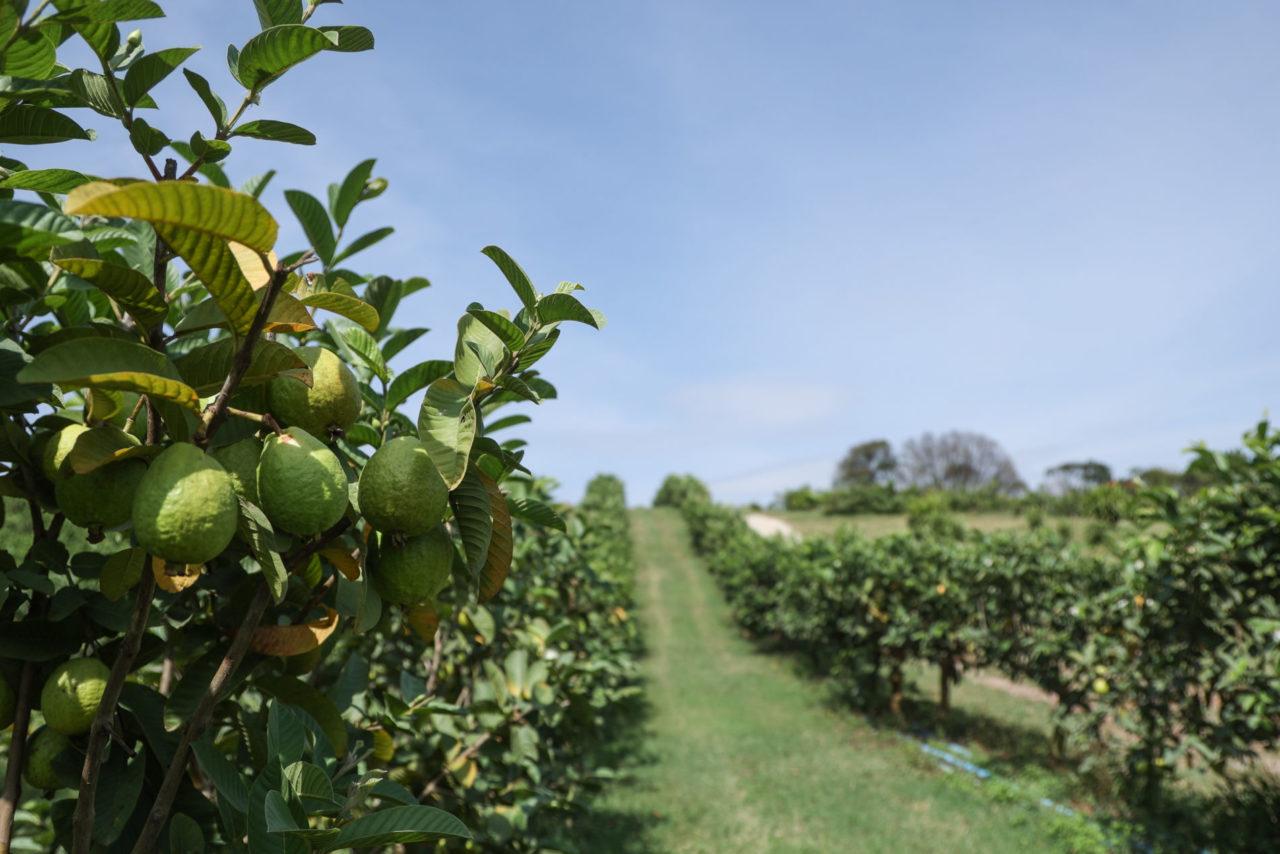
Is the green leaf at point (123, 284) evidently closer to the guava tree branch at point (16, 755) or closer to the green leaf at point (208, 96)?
the green leaf at point (208, 96)

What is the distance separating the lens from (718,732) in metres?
8.21

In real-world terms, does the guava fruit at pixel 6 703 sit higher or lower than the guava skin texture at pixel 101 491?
lower

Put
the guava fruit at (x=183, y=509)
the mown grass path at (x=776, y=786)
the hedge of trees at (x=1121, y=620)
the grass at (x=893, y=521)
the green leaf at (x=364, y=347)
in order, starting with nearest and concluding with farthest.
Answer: the guava fruit at (x=183, y=509) < the green leaf at (x=364, y=347) < the hedge of trees at (x=1121, y=620) < the mown grass path at (x=776, y=786) < the grass at (x=893, y=521)

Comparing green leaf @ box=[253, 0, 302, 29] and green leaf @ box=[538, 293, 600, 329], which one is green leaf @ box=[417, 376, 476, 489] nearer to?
green leaf @ box=[538, 293, 600, 329]

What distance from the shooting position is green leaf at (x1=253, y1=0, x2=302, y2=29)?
986 mm

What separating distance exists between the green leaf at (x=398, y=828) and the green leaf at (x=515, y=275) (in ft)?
2.06

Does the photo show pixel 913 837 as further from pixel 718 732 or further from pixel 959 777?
pixel 718 732

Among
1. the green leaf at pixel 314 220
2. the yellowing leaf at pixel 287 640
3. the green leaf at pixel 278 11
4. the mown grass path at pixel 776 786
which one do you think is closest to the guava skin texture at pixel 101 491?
the yellowing leaf at pixel 287 640

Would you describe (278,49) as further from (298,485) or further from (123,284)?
(298,485)

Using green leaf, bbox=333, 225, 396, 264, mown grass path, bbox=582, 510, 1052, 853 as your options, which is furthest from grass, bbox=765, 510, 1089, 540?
green leaf, bbox=333, 225, 396, 264

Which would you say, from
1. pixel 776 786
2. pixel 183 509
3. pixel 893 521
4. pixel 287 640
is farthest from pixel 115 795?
pixel 893 521

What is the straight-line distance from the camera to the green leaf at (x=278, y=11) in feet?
3.24

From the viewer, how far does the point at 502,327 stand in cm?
94

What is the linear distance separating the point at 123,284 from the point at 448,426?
0.39 m
